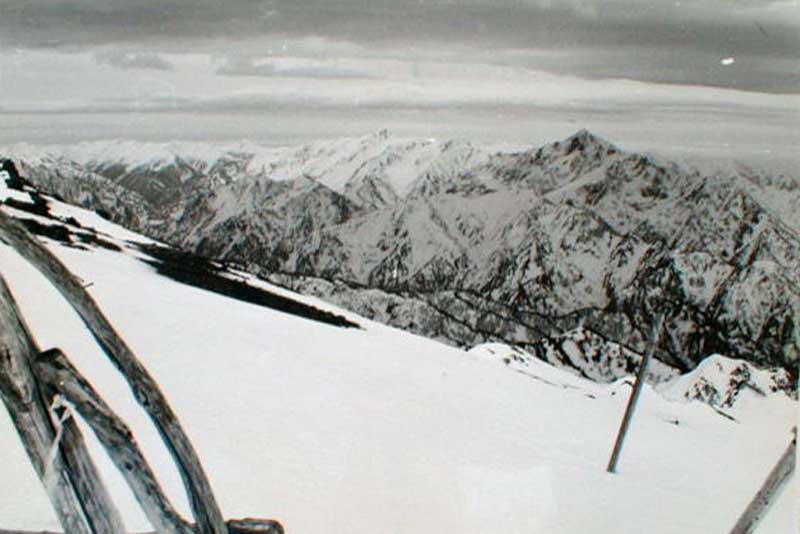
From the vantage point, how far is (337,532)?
96.1 inches

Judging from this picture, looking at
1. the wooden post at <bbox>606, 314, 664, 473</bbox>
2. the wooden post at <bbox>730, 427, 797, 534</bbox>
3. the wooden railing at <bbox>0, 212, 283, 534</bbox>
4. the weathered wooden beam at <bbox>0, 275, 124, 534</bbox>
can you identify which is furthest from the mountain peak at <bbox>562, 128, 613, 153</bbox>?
the weathered wooden beam at <bbox>0, 275, 124, 534</bbox>

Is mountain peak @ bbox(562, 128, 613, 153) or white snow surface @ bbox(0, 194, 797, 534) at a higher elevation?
mountain peak @ bbox(562, 128, 613, 153)

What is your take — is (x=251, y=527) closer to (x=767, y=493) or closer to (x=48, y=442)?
(x=48, y=442)

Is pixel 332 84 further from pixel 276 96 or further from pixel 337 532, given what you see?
pixel 337 532

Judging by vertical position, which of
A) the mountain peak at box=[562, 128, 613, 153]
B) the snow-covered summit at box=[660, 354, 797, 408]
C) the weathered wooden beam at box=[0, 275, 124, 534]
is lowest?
the snow-covered summit at box=[660, 354, 797, 408]

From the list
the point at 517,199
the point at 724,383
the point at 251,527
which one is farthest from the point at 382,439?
the point at 724,383

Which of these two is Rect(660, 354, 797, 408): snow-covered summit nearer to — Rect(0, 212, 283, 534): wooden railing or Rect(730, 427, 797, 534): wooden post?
Rect(730, 427, 797, 534): wooden post

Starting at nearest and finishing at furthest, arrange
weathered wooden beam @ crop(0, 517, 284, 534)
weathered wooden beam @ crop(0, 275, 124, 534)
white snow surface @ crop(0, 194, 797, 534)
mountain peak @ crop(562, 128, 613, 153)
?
weathered wooden beam @ crop(0, 275, 124, 534)
weathered wooden beam @ crop(0, 517, 284, 534)
white snow surface @ crop(0, 194, 797, 534)
mountain peak @ crop(562, 128, 613, 153)

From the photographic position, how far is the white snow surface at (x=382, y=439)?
2.46 m

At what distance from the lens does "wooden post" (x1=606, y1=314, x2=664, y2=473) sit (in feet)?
8.59

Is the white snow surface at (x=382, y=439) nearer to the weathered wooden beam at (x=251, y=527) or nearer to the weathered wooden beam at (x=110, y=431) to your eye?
the weathered wooden beam at (x=251, y=527)

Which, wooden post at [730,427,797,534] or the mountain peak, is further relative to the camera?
the mountain peak

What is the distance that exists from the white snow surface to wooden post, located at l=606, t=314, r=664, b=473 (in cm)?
6

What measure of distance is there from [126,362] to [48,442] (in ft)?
0.74
